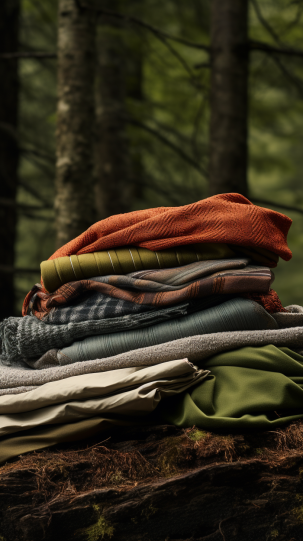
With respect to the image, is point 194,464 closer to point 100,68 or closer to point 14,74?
point 100,68

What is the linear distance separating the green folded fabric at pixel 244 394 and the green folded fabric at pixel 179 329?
6cm

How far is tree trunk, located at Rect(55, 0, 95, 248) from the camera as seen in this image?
2283 millimetres

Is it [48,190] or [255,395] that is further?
[48,190]

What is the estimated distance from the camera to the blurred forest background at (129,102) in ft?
7.59

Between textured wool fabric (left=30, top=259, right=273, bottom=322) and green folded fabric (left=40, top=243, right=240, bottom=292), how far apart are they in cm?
2

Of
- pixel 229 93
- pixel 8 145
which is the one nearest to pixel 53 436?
pixel 229 93

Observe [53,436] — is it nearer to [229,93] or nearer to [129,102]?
[229,93]

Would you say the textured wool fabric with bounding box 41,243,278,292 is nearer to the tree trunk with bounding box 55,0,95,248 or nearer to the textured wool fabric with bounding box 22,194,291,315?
the textured wool fabric with bounding box 22,194,291,315

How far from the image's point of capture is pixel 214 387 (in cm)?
95

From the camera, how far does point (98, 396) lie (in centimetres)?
91

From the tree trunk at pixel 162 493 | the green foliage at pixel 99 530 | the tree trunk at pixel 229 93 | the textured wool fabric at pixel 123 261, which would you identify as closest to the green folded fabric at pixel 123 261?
the textured wool fabric at pixel 123 261

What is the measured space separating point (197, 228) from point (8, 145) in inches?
127

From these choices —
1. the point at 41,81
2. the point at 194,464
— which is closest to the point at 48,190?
the point at 41,81

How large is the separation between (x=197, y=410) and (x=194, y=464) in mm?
99
